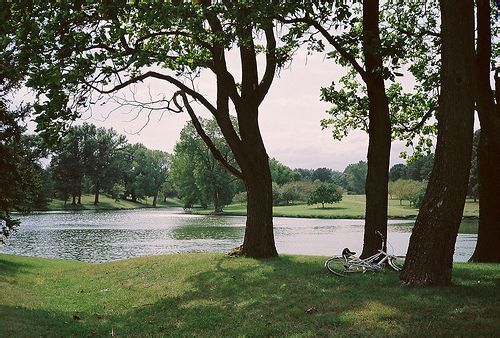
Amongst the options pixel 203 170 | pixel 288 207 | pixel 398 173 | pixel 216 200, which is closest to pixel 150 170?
pixel 288 207

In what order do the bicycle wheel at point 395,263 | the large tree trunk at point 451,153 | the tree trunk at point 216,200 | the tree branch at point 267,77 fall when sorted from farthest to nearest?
the tree trunk at point 216,200 < the tree branch at point 267,77 < the bicycle wheel at point 395,263 < the large tree trunk at point 451,153

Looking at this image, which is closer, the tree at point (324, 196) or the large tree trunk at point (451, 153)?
the large tree trunk at point (451, 153)

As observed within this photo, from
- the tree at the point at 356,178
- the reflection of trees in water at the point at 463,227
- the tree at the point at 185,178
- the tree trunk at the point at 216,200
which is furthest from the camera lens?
the tree at the point at 356,178

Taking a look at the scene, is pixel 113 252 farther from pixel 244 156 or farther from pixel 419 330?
pixel 419 330

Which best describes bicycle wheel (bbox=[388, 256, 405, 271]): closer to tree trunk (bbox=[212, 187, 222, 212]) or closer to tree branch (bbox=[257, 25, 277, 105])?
tree branch (bbox=[257, 25, 277, 105])

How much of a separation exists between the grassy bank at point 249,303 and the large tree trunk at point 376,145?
195 centimetres

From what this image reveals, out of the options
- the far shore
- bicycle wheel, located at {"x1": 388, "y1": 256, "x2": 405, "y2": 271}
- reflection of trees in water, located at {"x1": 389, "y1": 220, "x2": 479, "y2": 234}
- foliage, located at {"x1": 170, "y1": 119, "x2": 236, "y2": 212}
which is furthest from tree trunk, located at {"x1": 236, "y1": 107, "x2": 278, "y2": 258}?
foliage, located at {"x1": 170, "y1": 119, "x2": 236, "y2": 212}

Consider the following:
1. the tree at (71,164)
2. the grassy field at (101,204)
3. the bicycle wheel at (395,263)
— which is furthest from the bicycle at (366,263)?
the tree at (71,164)

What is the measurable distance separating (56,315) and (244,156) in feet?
27.6

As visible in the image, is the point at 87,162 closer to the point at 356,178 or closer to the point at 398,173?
the point at 398,173

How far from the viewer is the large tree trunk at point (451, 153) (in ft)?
31.2

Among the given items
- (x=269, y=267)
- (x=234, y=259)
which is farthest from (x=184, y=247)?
(x=269, y=267)

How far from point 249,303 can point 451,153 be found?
538cm

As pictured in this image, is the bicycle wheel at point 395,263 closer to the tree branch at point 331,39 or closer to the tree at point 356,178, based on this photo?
the tree branch at point 331,39
